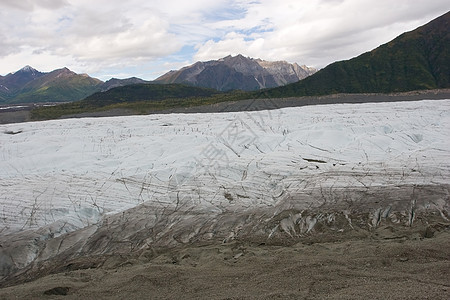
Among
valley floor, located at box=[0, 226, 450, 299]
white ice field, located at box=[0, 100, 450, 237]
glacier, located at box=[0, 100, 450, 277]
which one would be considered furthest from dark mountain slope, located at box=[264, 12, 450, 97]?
valley floor, located at box=[0, 226, 450, 299]

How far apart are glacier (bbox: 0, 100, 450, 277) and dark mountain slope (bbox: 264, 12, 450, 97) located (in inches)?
2982

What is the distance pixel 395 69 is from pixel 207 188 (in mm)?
104498

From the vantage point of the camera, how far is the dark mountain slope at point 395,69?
9231 cm

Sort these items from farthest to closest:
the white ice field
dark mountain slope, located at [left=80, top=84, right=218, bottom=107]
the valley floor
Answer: dark mountain slope, located at [left=80, top=84, right=218, bottom=107] → the white ice field → the valley floor

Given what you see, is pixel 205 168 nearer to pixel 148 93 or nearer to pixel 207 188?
pixel 207 188

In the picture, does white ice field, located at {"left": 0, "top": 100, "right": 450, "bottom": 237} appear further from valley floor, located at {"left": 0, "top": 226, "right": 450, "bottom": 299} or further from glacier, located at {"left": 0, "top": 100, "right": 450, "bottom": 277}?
valley floor, located at {"left": 0, "top": 226, "right": 450, "bottom": 299}

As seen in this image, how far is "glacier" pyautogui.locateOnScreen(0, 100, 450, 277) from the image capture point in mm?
9141

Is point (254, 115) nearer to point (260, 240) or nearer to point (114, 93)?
point (260, 240)

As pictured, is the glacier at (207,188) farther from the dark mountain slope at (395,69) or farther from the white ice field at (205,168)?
the dark mountain slope at (395,69)

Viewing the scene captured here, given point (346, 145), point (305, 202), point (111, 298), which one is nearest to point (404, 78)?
point (346, 145)

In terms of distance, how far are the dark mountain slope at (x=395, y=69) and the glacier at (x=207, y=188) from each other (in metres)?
75.7

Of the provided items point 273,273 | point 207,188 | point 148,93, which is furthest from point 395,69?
point 273,273

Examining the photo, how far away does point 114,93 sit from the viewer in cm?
13988

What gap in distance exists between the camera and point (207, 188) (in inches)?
472
